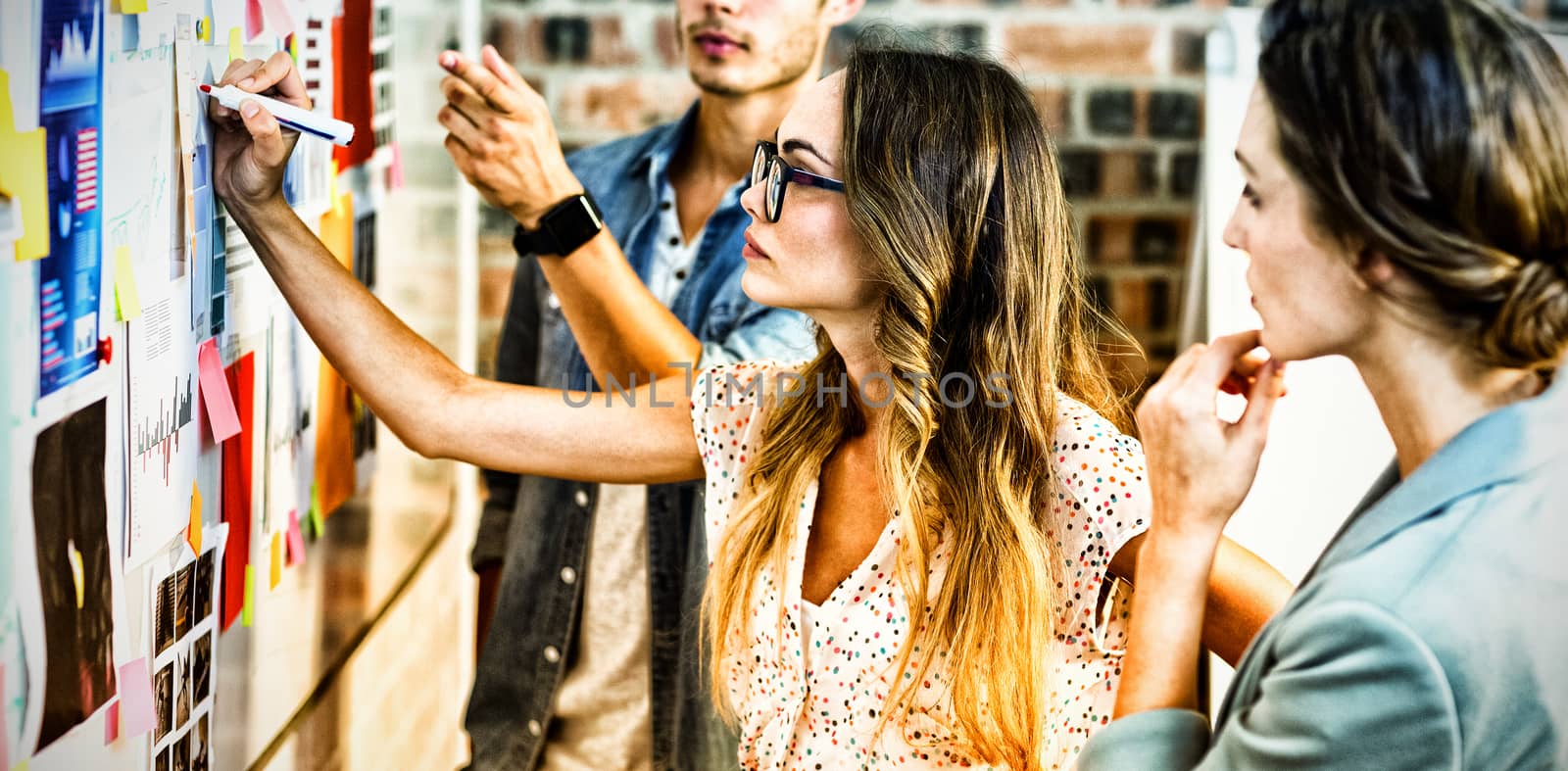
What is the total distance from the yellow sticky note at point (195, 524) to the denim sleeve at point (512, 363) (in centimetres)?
72

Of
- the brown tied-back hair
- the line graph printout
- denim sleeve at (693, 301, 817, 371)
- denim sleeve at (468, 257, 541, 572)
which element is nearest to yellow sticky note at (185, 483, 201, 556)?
the line graph printout

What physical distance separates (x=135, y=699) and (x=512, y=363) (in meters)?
0.93

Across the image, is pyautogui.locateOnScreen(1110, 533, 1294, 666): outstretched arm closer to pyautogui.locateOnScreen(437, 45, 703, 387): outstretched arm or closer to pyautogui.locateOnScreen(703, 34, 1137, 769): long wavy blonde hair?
pyautogui.locateOnScreen(703, 34, 1137, 769): long wavy blonde hair

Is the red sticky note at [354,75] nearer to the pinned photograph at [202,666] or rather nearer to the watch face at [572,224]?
the watch face at [572,224]

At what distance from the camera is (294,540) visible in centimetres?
142

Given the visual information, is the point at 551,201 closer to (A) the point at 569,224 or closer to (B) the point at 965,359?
(A) the point at 569,224

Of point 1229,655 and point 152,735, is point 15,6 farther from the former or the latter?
point 1229,655

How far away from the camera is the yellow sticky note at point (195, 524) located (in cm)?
110

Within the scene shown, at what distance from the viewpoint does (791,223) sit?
1.20 meters

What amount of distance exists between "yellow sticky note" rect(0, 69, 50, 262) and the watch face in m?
0.63

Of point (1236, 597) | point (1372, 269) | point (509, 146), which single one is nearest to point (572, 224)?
point (509, 146)

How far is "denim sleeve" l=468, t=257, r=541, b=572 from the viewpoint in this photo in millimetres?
1859

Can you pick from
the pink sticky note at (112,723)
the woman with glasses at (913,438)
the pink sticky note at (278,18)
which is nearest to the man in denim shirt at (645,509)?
the woman with glasses at (913,438)

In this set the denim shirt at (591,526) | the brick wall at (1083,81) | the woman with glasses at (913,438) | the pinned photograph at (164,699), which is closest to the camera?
the pinned photograph at (164,699)
